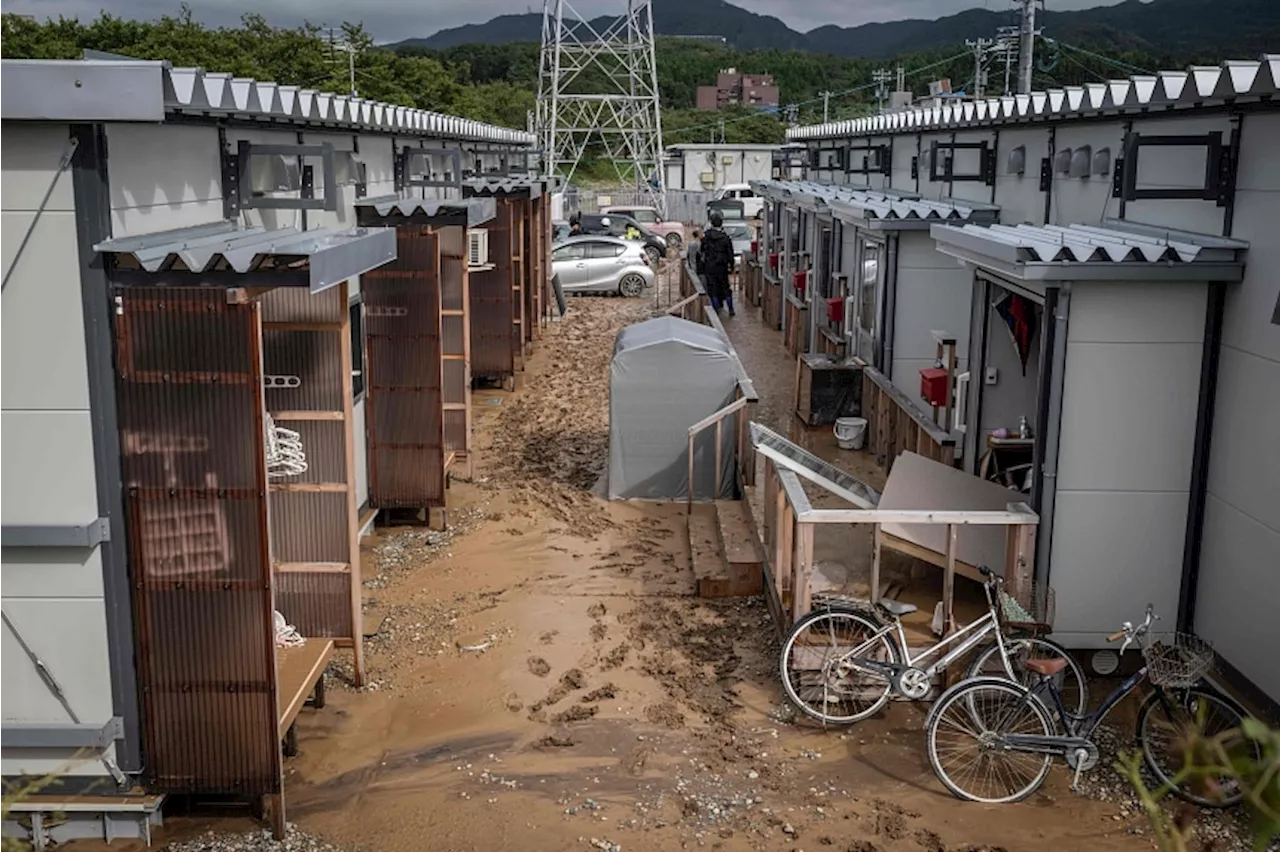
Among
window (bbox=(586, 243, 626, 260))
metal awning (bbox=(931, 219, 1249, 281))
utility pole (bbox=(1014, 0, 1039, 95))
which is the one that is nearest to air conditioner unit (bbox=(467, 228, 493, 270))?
metal awning (bbox=(931, 219, 1249, 281))

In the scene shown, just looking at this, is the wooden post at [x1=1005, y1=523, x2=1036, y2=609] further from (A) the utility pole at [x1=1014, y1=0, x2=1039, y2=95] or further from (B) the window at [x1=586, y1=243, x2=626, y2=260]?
(B) the window at [x1=586, y1=243, x2=626, y2=260]

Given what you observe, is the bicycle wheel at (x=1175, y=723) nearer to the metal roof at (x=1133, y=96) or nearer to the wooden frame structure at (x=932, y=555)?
the wooden frame structure at (x=932, y=555)

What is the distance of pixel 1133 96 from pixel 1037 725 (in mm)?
4395

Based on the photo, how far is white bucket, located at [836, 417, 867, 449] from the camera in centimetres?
1348

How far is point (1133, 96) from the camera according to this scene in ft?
28.8

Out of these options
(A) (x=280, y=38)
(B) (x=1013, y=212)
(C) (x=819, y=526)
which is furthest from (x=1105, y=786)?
(A) (x=280, y=38)

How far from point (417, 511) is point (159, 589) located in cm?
603

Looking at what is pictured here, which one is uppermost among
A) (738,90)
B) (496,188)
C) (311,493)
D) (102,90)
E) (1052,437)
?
(738,90)

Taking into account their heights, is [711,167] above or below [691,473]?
above

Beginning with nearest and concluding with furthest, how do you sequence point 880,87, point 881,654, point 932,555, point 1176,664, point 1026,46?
point 1176,664
point 881,654
point 932,555
point 1026,46
point 880,87

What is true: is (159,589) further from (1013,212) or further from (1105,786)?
(1013,212)

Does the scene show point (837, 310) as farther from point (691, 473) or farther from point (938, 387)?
point (938, 387)

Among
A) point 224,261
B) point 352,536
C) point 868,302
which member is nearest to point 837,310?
point 868,302

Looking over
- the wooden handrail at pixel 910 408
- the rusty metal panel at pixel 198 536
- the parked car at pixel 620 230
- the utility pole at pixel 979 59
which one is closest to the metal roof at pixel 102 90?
the rusty metal panel at pixel 198 536
